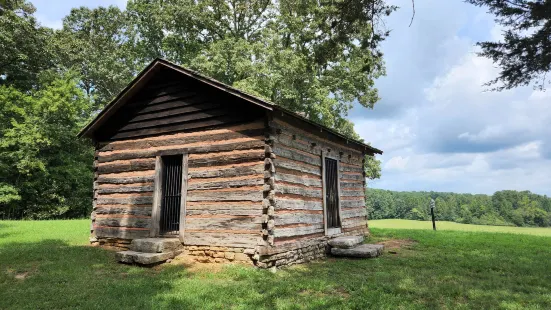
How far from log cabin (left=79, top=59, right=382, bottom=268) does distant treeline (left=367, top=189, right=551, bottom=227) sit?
5464cm

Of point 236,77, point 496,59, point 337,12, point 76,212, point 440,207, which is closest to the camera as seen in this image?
point 337,12

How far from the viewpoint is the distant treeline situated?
64.9 metres

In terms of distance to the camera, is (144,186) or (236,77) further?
(236,77)

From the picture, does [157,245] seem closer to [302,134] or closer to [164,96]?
[164,96]

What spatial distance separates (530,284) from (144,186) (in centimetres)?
Answer: 1114

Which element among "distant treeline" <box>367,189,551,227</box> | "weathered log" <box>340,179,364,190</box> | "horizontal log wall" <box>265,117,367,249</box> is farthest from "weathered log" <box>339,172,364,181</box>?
"distant treeline" <box>367,189,551,227</box>

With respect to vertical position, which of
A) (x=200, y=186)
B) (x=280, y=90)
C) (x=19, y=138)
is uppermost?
(x=280, y=90)

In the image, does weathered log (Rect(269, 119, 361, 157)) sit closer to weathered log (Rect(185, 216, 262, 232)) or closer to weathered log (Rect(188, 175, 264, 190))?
weathered log (Rect(188, 175, 264, 190))

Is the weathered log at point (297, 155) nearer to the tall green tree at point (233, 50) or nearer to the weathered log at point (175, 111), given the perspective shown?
the weathered log at point (175, 111)

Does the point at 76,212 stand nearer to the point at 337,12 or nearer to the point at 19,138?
the point at 19,138

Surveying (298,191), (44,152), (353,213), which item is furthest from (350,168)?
(44,152)

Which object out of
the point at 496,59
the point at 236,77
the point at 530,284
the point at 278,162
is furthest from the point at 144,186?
the point at 236,77

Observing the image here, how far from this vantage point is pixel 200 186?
34.0 ft

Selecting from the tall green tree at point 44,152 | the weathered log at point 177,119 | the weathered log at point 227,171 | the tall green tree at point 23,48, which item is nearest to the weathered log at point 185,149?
the weathered log at point 227,171
